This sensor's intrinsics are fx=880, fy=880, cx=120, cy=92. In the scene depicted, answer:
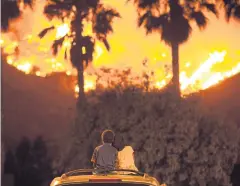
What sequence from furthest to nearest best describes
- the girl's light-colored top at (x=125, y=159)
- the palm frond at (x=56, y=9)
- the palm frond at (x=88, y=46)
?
the palm frond at (x=56, y=9)
the palm frond at (x=88, y=46)
the girl's light-colored top at (x=125, y=159)

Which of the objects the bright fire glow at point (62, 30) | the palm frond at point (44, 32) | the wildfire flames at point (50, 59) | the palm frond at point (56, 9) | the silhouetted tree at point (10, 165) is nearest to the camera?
the silhouetted tree at point (10, 165)

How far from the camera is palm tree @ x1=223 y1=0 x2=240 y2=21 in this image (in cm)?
3656

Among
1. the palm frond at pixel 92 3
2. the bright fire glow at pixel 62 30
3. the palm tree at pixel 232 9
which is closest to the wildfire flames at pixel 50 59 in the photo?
the bright fire glow at pixel 62 30

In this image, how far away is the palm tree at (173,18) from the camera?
3553cm

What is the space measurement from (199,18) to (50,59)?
6.59m

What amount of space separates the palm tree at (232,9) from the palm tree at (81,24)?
4.58 metres

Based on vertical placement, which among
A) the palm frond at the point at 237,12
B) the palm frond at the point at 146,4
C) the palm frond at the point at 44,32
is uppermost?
the palm frond at the point at 146,4

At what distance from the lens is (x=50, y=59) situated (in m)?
37.6

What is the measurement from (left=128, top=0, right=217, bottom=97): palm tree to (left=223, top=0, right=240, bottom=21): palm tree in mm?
564

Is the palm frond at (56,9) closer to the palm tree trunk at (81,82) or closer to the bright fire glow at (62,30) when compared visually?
the bright fire glow at (62,30)

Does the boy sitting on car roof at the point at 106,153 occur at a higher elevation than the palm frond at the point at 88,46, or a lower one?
lower

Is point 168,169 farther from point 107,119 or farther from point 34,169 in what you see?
point 34,169

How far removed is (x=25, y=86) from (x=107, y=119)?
7626mm

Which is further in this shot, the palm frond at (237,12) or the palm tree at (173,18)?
the palm frond at (237,12)
